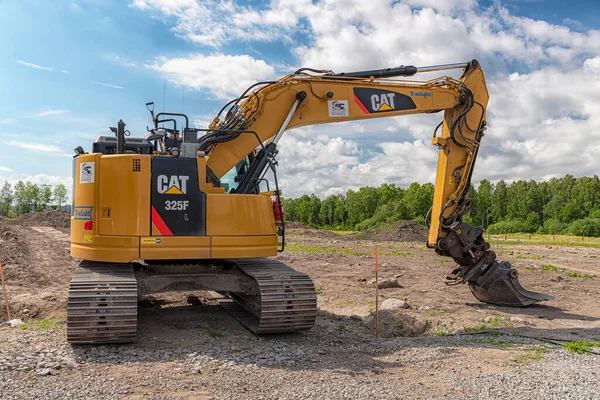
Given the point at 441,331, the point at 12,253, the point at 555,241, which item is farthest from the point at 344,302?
the point at 555,241

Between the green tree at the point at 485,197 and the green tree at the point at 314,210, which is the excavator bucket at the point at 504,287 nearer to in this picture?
the green tree at the point at 485,197

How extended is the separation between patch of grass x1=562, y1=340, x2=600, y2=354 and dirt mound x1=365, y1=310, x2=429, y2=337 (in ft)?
8.01

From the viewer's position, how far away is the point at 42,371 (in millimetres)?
5914

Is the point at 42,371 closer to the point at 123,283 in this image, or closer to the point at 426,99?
the point at 123,283

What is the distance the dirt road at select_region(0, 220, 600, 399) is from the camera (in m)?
5.60

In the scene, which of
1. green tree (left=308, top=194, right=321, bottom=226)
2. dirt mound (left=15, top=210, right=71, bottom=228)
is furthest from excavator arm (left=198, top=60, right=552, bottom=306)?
green tree (left=308, top=194, right=321, bottom=226)

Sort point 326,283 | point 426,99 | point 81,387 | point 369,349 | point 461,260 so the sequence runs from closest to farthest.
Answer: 1. point 81,387
2. point 369,349
3. point 426,99
4. point 461,260
5. point 326,283

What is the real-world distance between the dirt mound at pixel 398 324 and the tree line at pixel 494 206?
185ft

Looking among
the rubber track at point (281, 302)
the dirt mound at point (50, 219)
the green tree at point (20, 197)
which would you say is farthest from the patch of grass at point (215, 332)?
the green tree at point (20, 197)

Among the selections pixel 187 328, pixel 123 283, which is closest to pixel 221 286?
pixel 187 328

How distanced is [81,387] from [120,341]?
1.42m

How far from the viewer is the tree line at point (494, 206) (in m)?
70.7

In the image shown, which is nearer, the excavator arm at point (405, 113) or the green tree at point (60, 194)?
the excavator arm at point (405, 113)

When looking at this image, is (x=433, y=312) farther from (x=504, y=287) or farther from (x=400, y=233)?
(x=400, y=233)
